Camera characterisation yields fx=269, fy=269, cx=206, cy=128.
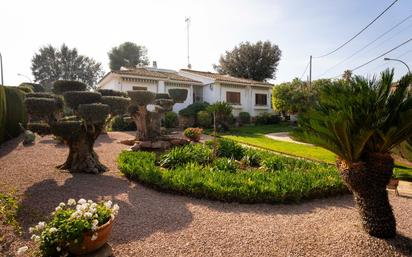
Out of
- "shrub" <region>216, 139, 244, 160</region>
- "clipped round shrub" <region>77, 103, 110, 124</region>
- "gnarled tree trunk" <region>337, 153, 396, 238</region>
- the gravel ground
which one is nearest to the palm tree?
"gnarled tree trunk" <region>337, 153, 396, 238</region>

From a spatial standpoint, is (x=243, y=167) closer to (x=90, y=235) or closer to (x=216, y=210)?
(x=216, y=210)

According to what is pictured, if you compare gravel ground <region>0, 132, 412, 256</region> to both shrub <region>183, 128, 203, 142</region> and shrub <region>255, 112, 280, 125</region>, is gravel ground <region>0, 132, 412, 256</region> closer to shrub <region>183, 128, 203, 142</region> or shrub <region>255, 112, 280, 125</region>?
shrub <region>183, 128, 203, 142</region>

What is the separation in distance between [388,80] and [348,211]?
3.03 metres

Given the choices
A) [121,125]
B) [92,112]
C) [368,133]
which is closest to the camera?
[368,133]

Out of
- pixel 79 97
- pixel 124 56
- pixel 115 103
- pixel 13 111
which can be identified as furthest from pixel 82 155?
pixel 124 56

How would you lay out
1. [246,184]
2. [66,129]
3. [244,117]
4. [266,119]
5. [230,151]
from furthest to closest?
[266,119], [244,117], [230,151], [66,129], [246,184]

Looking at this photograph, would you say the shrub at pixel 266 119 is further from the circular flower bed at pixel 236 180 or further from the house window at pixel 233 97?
the circular flower bed at pixel 236 180

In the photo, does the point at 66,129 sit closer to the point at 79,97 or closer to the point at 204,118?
the point at 79,97

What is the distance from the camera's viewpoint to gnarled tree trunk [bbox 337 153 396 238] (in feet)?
13.3

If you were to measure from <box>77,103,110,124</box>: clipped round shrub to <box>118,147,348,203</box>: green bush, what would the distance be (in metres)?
1.66

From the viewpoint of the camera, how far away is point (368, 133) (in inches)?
152

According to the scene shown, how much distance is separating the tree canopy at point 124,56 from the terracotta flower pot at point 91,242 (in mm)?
46691

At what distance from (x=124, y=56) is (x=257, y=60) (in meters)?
24.0

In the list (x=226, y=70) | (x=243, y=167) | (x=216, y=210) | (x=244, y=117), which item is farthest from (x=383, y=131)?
(x=226, y=70)
